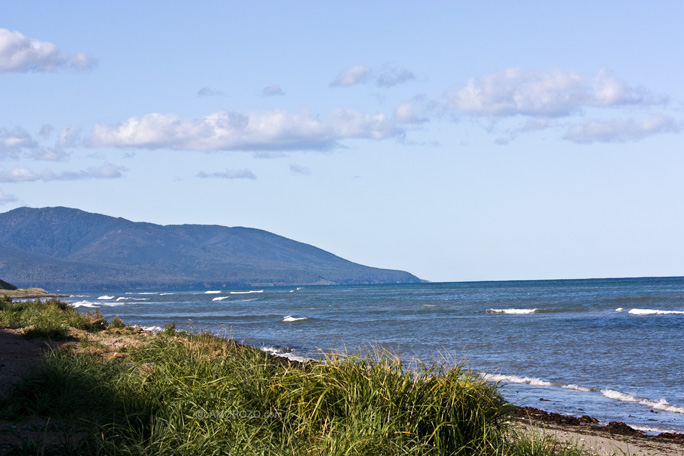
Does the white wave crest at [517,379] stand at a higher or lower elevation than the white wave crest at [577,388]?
higher

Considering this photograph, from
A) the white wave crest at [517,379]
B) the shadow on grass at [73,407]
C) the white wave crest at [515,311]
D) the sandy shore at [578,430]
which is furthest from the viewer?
the white wave crest at [515,311]

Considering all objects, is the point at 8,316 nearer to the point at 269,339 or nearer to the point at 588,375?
the point at 269,339

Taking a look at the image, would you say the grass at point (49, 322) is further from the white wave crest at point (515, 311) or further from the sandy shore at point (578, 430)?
the white wave crest at point (515, 311)

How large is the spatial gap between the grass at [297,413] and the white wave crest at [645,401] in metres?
6.62

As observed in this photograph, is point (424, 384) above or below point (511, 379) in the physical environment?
above

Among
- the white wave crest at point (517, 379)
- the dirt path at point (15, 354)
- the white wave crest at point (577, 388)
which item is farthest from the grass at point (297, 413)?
the white wave crest at point (517, 379)

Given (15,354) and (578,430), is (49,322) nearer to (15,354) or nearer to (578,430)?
(15,354)

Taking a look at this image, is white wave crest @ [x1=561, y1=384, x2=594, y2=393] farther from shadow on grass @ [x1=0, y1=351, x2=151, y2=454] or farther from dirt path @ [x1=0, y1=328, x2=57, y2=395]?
dirt path @ [x1=0, y1=328, x2=57, y2=395]

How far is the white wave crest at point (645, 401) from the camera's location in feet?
41.5

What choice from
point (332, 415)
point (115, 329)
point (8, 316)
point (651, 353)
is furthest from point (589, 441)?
point (8, 316)

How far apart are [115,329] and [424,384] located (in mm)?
14280

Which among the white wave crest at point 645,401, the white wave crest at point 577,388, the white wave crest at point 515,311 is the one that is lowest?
the white wave crest at point 515,311

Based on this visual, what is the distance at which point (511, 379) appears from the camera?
52.0 ft

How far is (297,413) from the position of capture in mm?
7016
